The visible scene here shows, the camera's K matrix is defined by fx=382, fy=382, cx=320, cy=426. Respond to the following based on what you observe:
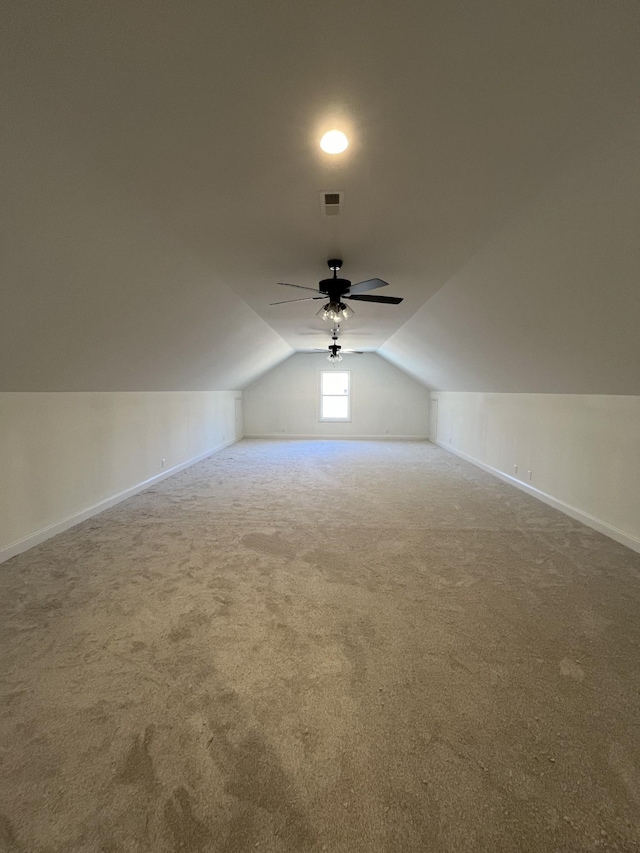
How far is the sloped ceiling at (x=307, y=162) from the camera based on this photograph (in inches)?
49.1

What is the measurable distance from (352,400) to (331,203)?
848 cm

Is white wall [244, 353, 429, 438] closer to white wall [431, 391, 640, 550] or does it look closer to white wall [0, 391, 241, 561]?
white wall [431, 391, 640, 550]

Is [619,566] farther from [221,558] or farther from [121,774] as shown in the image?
[121,774]

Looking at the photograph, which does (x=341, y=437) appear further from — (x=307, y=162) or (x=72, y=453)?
(x=307, y=162)

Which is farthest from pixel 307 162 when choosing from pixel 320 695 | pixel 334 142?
pixel 320 695

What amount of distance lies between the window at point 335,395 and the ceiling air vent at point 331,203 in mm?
8274

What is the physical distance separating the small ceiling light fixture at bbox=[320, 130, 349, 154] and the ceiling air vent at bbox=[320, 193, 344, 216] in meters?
0.38

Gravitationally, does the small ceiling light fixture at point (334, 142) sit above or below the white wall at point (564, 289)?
above

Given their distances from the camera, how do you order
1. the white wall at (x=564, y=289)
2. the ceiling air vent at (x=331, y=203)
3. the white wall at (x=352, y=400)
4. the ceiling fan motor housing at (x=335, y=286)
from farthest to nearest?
the white wall at (x=352, y=400) → the ceiling fan motor housing at (x=335, y=286) → the ceiling air vent at (x=331, y=203) → the white wall at (x=564, y=289)

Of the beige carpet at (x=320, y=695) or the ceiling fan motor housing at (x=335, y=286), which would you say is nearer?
the beige carpet at (x=320, y=695)

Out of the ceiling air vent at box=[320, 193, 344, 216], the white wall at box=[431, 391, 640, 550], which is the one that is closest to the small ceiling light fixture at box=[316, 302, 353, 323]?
the ceiling air vent at box=[320, 193, 344, 216]

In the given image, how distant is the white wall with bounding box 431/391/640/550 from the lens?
3.49m

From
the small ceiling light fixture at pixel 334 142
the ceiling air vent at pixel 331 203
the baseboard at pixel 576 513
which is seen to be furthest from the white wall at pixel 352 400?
the small ceiling light fixture at pixel 334 142

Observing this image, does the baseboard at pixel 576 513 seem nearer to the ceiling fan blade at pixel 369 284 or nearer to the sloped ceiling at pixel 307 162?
the sloped ceiling at pixel 307 162
